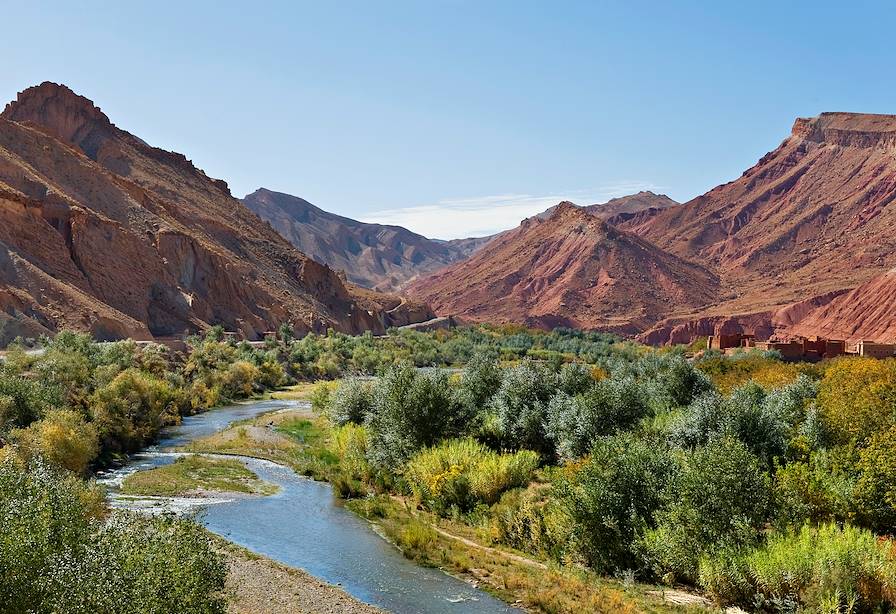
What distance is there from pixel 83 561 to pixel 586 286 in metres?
160

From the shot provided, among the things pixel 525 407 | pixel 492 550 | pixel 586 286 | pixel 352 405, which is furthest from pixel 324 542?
pixel 586 286

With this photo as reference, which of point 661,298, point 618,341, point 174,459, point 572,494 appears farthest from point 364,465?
point 661,298

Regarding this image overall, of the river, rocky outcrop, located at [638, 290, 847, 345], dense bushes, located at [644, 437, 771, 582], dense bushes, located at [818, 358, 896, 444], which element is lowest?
the river

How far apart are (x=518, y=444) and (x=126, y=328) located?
50543 millimetres

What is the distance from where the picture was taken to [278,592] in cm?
1931

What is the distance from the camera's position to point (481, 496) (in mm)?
27672

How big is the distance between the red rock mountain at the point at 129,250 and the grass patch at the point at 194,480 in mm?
33583

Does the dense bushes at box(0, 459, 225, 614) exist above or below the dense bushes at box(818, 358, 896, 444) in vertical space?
below

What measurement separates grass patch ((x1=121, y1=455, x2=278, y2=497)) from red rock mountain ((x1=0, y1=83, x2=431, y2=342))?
110 feet

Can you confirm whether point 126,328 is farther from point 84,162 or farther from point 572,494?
point 572,494

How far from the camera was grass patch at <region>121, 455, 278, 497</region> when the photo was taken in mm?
29609

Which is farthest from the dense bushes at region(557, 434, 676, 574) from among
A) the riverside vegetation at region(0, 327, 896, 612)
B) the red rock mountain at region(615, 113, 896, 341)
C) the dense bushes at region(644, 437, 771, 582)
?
the red rock mountain at region(615, 113, 896, 341)

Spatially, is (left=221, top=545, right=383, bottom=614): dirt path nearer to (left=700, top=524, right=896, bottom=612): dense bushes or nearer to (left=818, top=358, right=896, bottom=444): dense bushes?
(left=700, top=524, right=896, bottom=612): dense bushes

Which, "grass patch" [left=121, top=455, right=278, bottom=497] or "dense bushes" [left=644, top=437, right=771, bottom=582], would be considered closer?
"dense bushes" [left=644, top=437, right=771, bottom=582]
